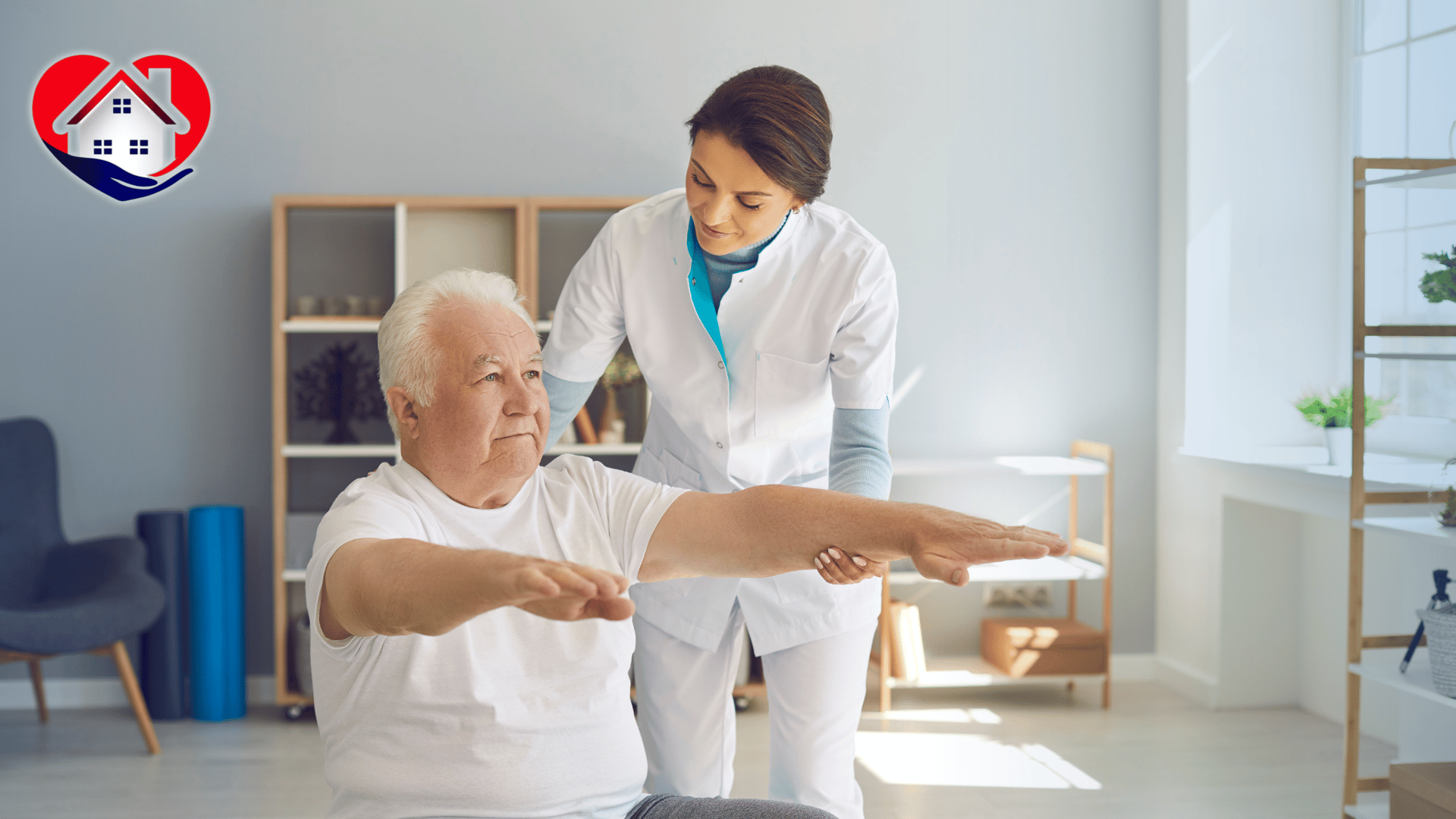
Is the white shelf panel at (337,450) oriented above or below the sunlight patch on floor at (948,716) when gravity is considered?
above

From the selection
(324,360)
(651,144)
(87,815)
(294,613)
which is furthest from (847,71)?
(87,815)

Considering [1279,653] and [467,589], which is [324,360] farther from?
[1279,653]

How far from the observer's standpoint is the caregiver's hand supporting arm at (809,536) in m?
1.06

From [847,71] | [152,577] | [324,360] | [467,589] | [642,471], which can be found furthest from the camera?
[847,71]

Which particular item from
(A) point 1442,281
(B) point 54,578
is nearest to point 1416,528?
(A) point 1442,281

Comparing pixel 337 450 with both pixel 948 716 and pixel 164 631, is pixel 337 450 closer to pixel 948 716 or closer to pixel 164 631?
pixel 164 631

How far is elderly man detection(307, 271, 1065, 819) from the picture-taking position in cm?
109

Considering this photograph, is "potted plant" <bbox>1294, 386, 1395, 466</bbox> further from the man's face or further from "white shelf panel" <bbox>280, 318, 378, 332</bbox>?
"white shelf panel" <bbox>280, 318, 378, 332</bbox>

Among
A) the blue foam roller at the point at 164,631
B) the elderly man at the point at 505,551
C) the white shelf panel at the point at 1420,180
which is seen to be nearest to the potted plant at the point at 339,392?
the blue foam roller at the point at 164,631

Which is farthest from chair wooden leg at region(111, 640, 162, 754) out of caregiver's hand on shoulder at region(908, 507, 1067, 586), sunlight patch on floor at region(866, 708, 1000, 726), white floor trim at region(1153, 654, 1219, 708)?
white floor trim at region(1153, 654, 1219, 708)

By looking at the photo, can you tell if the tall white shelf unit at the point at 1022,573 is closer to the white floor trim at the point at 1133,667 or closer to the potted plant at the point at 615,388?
the white floor trim at the point at 1133,667

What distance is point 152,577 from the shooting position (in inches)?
125

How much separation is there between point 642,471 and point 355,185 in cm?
228

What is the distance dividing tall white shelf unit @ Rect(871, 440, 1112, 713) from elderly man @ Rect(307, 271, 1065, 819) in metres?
2.19
